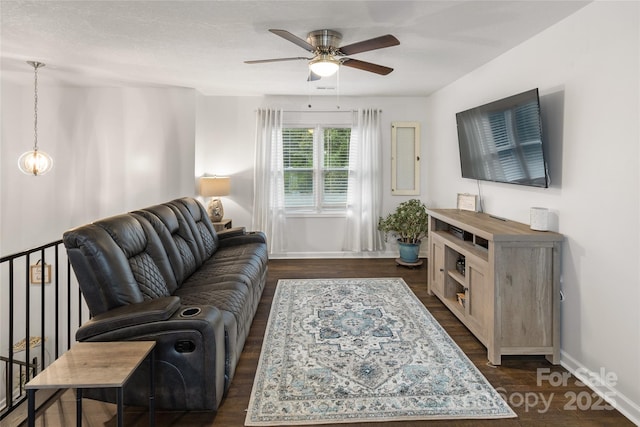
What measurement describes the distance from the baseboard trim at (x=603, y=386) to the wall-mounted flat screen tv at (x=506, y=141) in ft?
4.11

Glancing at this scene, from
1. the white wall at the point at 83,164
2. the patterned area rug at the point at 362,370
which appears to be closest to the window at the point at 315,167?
the white wall at the point at 83,164

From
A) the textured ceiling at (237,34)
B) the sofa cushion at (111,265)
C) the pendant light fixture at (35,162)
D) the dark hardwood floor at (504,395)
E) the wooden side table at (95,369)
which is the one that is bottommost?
the dark hardwood floor at (504,395)

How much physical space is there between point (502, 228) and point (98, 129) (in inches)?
205

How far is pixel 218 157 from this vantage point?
5.57m

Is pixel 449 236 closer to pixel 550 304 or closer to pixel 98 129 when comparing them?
pixel 550 304

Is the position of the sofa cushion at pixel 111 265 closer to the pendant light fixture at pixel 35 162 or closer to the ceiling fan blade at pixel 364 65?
the ceiling fan blade at pixel 364 65

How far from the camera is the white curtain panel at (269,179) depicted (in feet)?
17.9

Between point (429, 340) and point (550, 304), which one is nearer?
point (550, 304)

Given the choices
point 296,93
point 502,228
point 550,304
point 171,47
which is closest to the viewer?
point 550,304

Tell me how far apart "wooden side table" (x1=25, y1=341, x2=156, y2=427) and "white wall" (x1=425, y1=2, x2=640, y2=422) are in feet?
8.56

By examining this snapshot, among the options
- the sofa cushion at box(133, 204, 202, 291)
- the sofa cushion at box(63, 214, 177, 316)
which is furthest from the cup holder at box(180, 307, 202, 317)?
the sofa cushion at box(133, 204, 202, 291)

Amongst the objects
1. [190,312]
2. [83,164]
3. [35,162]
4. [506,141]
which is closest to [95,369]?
[190,312]

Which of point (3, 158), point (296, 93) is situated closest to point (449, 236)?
point (296, 93)

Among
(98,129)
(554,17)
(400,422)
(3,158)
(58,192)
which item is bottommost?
(400,422)
